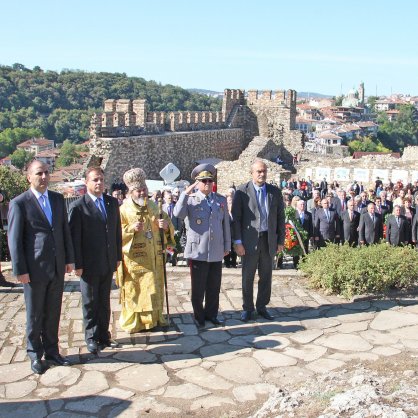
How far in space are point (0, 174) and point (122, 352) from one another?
880 centimetres

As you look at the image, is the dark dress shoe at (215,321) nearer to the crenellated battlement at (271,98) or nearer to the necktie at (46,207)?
the necktie at (46,207)

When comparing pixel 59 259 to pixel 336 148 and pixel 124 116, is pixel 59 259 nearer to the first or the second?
pixel 124 116

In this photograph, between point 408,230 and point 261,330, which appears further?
point 408,230

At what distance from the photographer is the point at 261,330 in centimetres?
496

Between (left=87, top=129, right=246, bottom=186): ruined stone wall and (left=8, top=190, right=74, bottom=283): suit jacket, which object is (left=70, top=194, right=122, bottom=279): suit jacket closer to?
(left=8, top=190, right=74, bottom=283): suit jacket

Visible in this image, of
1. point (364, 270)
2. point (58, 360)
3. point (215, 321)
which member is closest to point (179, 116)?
point (364, 270)

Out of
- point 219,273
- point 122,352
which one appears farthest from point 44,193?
point 219,273

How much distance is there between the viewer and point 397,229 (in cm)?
838

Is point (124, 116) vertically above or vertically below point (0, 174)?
above

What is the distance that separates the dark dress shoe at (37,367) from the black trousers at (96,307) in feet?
1.63

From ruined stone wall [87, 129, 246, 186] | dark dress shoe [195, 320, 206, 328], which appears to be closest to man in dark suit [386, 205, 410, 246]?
dark dress shoe [195, 320, 206, 328]

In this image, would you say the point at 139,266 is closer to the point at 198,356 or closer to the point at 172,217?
the point at 198,356

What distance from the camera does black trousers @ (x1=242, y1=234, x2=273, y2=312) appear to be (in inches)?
207

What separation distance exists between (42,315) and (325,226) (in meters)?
5.57
